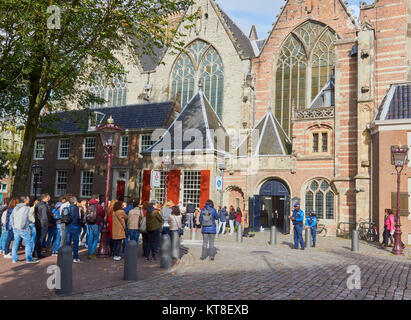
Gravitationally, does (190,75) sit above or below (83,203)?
above

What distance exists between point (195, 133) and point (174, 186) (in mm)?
4199

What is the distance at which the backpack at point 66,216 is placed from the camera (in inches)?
375

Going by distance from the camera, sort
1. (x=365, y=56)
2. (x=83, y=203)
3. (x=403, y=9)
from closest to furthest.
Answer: (x=83, y=203), (x=365, y=56), (x=403, y=9)

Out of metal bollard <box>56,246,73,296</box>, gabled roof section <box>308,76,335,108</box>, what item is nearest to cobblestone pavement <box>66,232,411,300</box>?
metal bollard <box>56,246,73,296</box>

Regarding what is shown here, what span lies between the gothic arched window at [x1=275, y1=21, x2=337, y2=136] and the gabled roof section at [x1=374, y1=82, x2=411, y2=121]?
882 cm

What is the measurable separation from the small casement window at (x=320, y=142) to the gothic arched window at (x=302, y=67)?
224 inches

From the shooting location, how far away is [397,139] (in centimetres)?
1789

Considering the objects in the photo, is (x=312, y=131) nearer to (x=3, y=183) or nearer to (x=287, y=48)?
(x=287, y=48)

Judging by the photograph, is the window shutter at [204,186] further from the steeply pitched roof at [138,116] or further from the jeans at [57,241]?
the jeans at [57,241]

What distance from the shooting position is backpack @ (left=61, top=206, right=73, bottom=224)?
952cm

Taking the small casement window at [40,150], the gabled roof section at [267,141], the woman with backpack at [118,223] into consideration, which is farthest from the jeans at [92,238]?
the small casement window at [40,150]
